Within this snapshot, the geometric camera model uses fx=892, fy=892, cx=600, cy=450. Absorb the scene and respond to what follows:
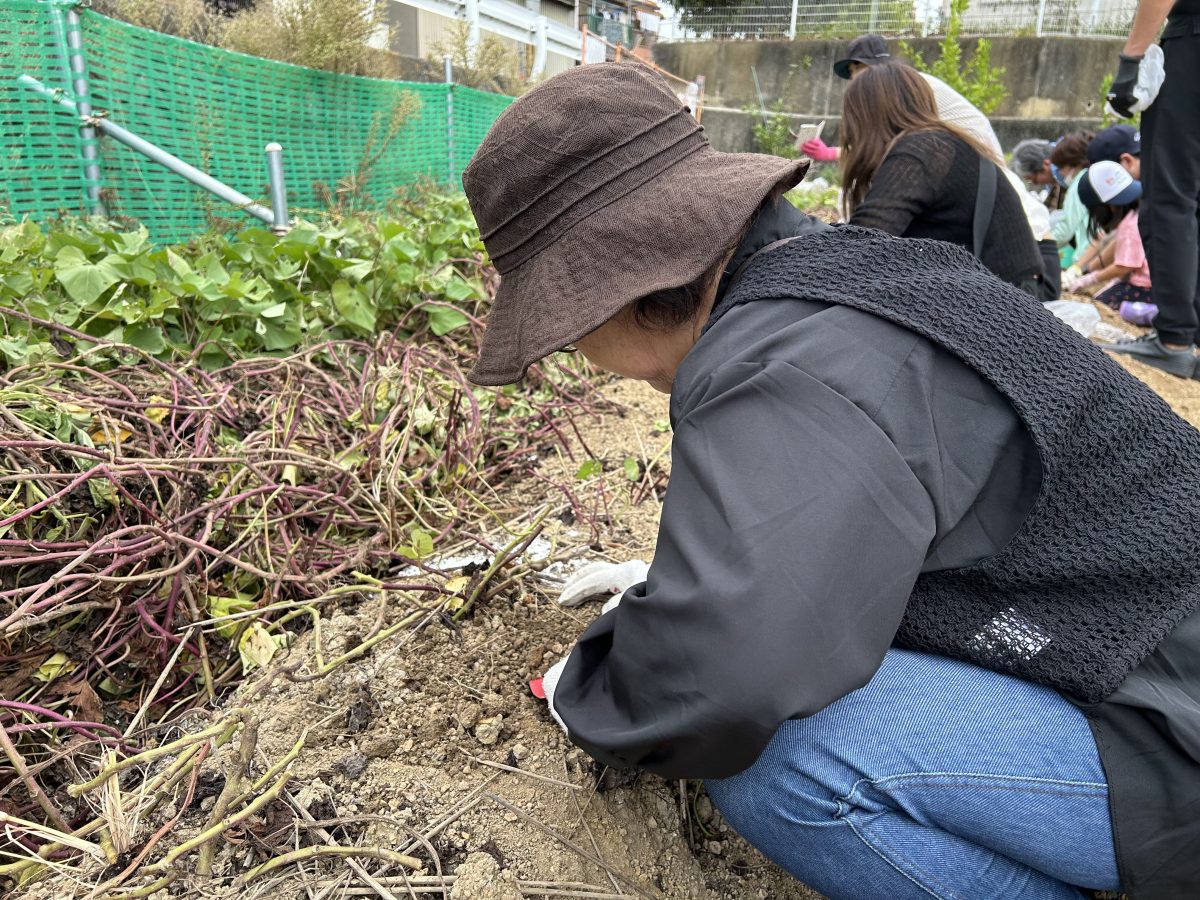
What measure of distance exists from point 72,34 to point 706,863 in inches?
148

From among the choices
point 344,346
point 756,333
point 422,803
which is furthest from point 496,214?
point 344,346

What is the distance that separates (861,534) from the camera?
2.64 feet

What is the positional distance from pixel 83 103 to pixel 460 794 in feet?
11.3

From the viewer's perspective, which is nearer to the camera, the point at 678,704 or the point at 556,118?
the point at 678,704

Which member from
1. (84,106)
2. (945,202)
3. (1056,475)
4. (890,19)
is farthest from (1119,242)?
(890,19)

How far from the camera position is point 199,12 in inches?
240

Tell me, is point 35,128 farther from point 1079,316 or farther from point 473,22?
point 473,22

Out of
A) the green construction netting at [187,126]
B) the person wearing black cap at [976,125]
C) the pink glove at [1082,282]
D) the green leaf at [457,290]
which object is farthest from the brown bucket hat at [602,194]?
the pink glove at [1082,282]

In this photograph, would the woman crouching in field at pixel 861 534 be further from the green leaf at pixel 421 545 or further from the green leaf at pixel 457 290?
the green leaf at pixel 457 290

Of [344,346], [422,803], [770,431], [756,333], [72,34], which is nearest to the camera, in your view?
[770,431]

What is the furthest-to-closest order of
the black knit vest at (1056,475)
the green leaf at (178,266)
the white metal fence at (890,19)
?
the white metal fence at (890,19)
the green leaf at (178,266)
the black knit vest at (1056,475)

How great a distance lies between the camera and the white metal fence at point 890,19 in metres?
12.9

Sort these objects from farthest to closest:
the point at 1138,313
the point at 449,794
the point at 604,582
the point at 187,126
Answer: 1. the point at 1138,313
2. the point at 187,126
3. the point at 604,582
4. the point at 449,794

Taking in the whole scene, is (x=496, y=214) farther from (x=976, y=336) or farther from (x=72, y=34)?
(x=72, y=34)
